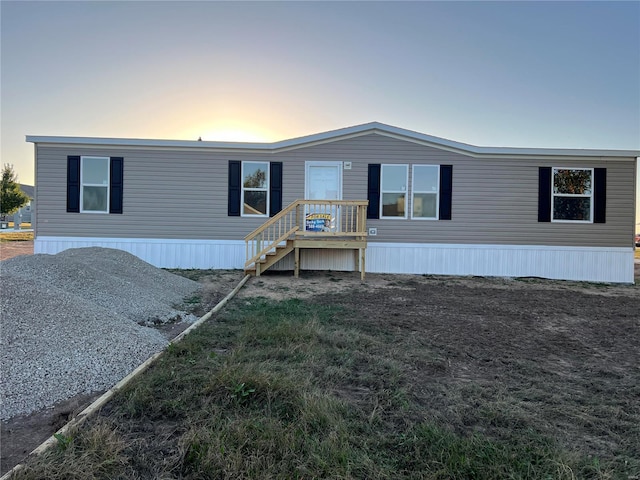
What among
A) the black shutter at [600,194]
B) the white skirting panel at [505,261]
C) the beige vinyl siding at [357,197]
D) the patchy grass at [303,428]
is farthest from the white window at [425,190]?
the patchy grass at [303,428]

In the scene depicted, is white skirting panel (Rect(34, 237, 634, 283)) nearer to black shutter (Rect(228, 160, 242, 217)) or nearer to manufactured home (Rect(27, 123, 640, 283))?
manufactured home (Rect(27, 123, 640, 283))

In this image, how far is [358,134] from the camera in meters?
10.2

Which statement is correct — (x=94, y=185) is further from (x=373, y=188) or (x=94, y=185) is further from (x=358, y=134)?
(x=373, y=188)

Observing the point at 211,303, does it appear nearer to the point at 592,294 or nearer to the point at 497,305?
the point at 497,305

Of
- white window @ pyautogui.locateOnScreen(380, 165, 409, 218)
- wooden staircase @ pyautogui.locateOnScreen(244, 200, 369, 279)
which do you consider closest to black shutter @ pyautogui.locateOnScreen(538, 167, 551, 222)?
white window @ pyautogui.locateOnScreen(380, 165, 409, 218)

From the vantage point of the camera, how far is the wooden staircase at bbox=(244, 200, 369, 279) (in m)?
9.12

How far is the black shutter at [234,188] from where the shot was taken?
10273mm

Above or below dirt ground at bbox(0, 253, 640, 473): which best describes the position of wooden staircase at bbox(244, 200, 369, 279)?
above

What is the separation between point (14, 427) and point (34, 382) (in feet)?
1.71

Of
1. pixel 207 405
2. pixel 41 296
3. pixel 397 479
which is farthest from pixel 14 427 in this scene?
pixel 397 479

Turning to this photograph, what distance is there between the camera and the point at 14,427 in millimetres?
2455

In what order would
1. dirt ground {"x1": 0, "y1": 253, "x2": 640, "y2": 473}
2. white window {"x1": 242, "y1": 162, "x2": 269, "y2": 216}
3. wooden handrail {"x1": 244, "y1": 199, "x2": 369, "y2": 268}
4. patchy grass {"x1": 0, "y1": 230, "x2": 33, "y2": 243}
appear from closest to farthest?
1. dirt ground {"x1": 0, "y1": 253, "x2": 640, "y2": 473}
2. wooden handrail {"x1": 244, "y1": 199, "x2": 369, "y2": 268}
3. white window {"x1": 242, "y1": 162, "x2": 269, "y2": 216}
4. patchy grass {"x1": 0, "y1": 230, "x2": 33, "y2": 243}

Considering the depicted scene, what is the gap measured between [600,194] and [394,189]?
5357mm

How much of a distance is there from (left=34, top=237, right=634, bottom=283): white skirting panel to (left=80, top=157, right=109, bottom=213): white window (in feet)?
2.95
